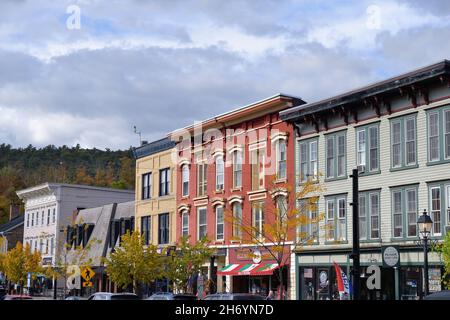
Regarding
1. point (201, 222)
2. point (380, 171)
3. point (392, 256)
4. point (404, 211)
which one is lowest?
point (392, 256)

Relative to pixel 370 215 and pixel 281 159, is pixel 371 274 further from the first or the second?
pixel 281 159

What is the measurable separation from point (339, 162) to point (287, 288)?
804cm

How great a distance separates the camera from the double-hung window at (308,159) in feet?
130

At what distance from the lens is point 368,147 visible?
118 ft

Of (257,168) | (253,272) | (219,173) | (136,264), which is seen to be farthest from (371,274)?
(136,264)

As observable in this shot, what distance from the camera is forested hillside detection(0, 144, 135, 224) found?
12838 centimetres

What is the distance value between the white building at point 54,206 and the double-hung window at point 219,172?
2703cm

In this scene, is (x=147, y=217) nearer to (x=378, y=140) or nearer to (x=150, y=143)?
(x=150, y=143)

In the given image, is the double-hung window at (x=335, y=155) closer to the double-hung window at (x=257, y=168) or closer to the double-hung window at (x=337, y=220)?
the double-hung window at (x=337, y=220)

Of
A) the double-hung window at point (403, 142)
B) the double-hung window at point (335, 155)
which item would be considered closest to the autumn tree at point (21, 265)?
the double-hung window at point (335, 155)

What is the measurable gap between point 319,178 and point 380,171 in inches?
180

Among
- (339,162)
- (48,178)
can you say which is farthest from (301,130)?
(48,178)

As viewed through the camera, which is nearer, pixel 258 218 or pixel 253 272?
pixel 253 272

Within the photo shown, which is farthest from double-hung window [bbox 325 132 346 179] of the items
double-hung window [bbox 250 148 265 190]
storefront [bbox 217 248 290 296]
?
double-hung window [bbox 250 148 265 190]
